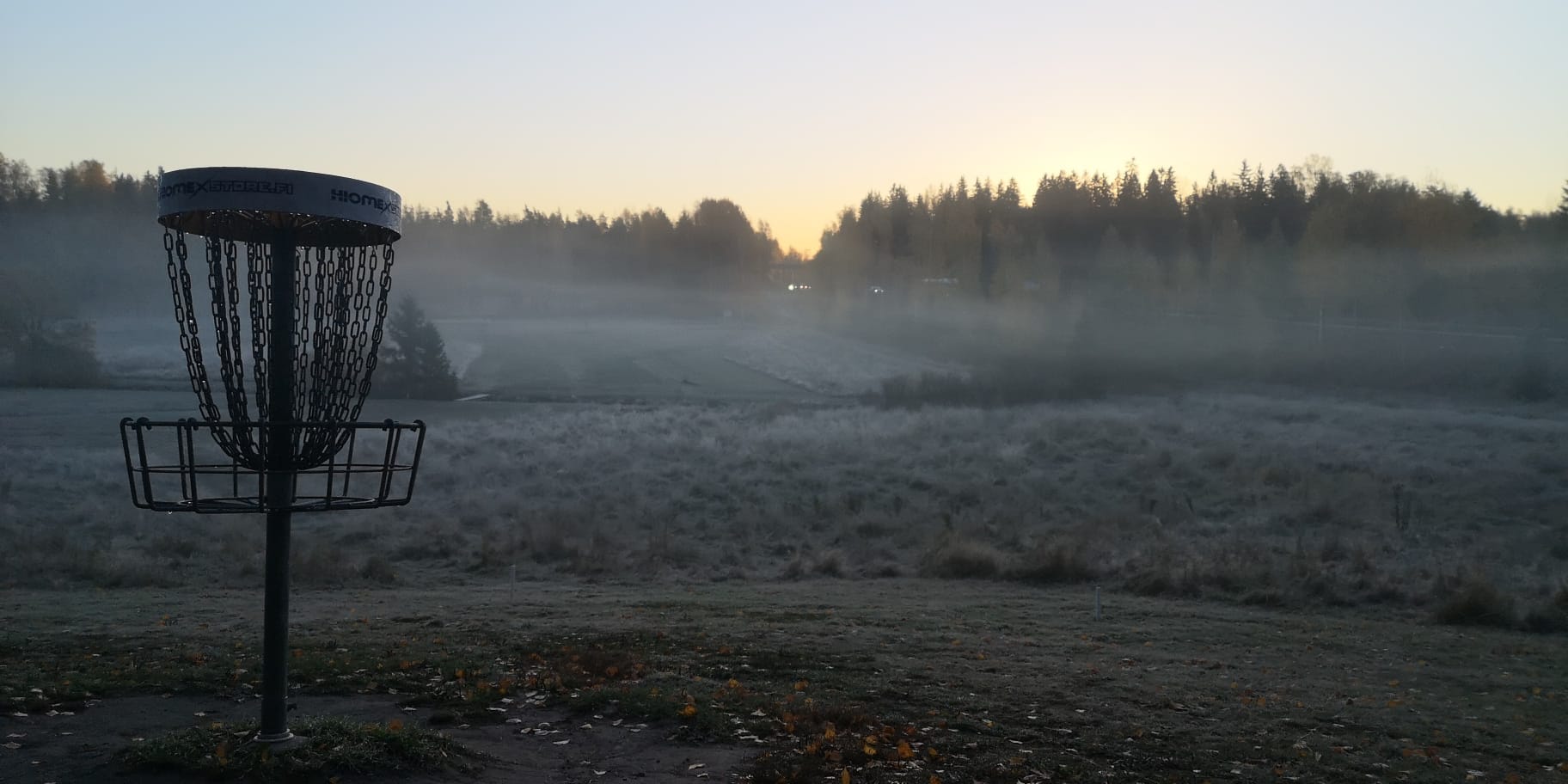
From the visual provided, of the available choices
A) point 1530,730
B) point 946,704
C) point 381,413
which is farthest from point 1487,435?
point 381,413

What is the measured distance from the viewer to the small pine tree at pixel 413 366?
165ft

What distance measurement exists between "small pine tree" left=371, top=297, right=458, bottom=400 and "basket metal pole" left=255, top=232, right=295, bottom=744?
4622cm

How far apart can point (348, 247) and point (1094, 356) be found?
57.6 metres

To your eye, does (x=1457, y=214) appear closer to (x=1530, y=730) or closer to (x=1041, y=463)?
(x=1041, y=463)

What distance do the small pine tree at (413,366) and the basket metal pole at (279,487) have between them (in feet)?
152

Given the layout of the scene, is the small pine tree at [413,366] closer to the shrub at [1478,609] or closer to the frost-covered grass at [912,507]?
the frost-covered grass at [912,507]

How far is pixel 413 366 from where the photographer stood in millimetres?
50594

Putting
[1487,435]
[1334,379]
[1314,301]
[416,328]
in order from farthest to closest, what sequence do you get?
[1314,301]
[1334,379]
[416,328]
[1487,435]

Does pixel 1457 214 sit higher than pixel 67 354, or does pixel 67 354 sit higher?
pixel 1457 214

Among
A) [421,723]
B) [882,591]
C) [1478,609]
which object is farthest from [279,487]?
[1478,609]

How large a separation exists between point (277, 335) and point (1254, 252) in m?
80.0

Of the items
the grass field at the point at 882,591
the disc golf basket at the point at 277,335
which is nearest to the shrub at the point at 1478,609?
the grass field at the point at 882,591

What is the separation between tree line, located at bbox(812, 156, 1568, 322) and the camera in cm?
7075

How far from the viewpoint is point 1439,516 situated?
84.6 ft
